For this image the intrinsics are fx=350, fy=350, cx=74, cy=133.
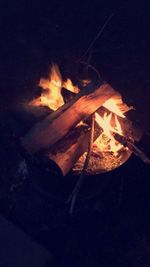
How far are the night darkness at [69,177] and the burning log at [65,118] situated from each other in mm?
202

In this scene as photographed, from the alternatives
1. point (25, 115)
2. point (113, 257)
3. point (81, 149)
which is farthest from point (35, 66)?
point (113, 257)

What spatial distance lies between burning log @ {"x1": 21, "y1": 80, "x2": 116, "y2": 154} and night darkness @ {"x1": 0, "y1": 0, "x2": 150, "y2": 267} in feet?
0.66

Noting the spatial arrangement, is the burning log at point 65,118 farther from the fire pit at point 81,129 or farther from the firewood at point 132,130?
the firewood at point 132,130

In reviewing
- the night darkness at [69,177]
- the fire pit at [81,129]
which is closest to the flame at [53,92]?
the fire pit at [81,129]

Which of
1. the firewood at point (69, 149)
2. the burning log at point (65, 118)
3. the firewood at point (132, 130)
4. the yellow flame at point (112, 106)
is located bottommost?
the firewood at point (132, 130)

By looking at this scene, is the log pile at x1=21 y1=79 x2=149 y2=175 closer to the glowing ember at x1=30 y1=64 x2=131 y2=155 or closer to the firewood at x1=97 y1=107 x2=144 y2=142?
the firewood at x1=97 y1=107 x2=144 y2=142

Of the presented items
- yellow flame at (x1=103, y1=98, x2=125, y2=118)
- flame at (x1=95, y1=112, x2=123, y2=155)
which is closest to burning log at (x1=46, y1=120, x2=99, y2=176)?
flame at (x1=95, y1=112, x2=123, y2=155)

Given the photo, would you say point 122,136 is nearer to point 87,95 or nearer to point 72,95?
point 87,95

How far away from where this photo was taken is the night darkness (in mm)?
4082

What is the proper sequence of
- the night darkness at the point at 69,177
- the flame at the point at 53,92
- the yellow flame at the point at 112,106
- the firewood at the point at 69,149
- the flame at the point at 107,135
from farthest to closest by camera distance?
the flame at the point at 53,92
the night darkness at the point at 69,177
the yellow flame at the point at 112,106
the flame at the point at 107,135
the firewood at the point at 69,149

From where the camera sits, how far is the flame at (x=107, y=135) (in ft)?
12.4

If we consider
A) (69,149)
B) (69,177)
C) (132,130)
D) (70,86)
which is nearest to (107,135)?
(132,130)

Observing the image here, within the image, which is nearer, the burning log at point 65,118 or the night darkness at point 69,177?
the burning log at point 65,118

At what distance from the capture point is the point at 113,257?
13.2 feet
